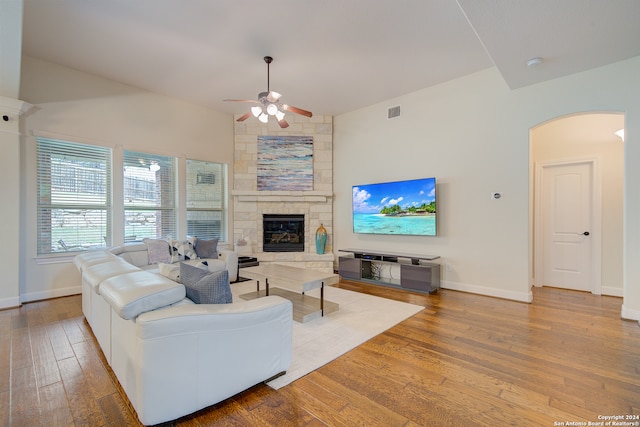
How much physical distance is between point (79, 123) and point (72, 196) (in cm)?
108

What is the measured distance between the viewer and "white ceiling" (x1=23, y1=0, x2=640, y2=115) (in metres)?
2.67

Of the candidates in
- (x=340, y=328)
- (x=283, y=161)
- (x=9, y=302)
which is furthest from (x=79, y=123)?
(x=340, y=328)

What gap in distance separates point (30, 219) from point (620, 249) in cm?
Result: 831

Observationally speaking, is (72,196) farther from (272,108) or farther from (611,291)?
(611,291)

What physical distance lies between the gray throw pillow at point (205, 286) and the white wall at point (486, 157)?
382cm

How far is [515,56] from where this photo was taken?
3.18 m

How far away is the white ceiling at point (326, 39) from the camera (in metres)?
2.67

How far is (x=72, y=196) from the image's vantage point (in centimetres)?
426

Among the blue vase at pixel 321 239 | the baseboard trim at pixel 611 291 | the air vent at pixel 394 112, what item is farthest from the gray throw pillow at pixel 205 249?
the baseboard trim at pixel 611 291

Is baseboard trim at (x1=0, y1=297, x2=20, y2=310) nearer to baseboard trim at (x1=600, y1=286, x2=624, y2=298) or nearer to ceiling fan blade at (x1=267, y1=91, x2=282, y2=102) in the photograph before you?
ceiling fan blade at (x1=267, y1=91, x2=282, y2=102)

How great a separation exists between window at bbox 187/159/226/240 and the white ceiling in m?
1.65

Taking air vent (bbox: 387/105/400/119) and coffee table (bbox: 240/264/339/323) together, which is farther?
air vent (bbox: 387/105/400/119)

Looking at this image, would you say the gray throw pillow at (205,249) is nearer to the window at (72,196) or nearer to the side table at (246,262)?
the side table at (246,262)

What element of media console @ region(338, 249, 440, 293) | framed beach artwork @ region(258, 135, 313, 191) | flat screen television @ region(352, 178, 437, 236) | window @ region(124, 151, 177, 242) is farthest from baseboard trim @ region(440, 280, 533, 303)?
window @ region(124, 151, 177, 242)
